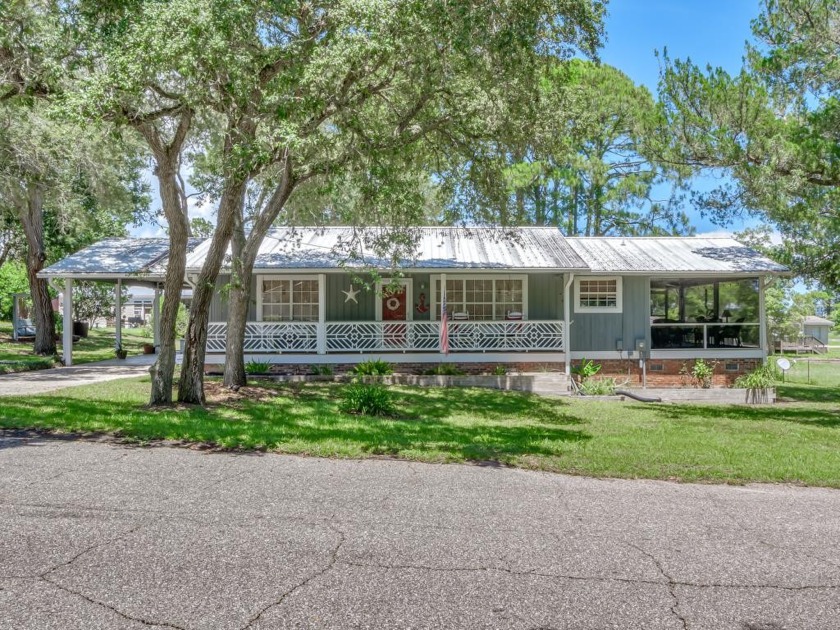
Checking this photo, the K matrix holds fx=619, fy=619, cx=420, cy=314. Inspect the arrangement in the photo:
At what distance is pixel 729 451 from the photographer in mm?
7840

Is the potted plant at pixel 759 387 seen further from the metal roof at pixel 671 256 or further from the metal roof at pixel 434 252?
the metal roof at pixel 434 252

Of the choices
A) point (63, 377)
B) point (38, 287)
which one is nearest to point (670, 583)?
point (63, 377)

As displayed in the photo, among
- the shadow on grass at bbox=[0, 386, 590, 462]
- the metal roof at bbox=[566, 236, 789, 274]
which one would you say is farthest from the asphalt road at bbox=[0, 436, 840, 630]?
the metal roof at bbox=[566, 236, 789, 274]

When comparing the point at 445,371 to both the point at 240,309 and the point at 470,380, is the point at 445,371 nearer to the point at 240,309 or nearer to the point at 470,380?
the point at 470,380

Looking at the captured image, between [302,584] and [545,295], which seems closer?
[302,584]

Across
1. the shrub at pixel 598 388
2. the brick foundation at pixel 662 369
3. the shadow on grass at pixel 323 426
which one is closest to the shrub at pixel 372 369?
the brick foundation at pixel 662 369

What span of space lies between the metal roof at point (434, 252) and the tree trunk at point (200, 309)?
4.02m

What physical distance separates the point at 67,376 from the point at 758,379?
1695 centimetres

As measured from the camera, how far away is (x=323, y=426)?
29.0 feet

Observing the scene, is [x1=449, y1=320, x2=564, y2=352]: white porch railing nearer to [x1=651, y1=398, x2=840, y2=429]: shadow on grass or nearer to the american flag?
the american flag

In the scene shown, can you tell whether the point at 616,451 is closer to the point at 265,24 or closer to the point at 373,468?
the point at 373,468

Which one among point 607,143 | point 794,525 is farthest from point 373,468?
point 607,143

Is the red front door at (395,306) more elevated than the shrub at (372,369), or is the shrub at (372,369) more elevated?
the red front door at (395,306)

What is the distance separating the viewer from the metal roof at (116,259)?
1673cm
